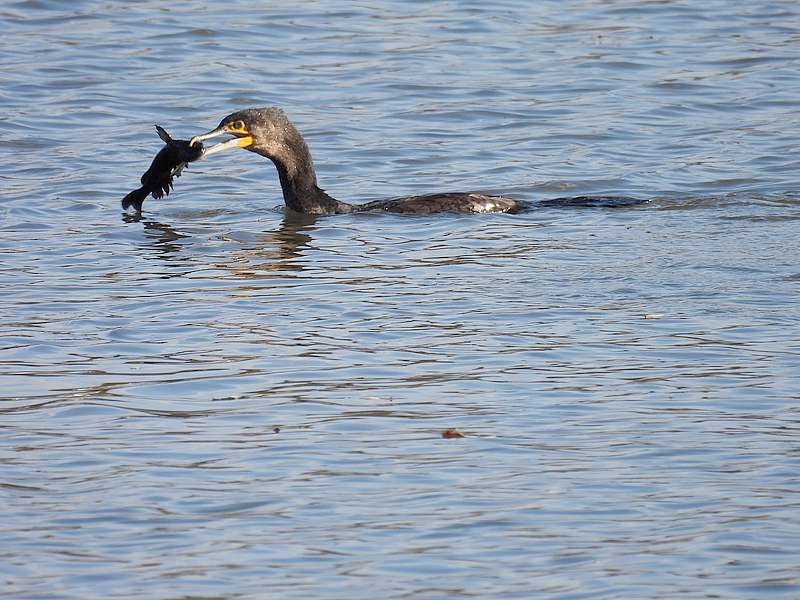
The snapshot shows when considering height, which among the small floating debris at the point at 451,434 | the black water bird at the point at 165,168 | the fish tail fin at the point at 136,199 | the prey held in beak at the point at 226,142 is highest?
the prey held in beak at the point at 226,142

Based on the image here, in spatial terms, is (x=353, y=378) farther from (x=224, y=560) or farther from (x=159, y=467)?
(x=224, y=560)

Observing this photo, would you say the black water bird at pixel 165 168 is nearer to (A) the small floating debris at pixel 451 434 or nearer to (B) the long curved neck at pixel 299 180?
(B) the long curved neck at pixel 299 180

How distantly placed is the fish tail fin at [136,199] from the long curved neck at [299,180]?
38.7 inches

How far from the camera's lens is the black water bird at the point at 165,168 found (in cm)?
1191

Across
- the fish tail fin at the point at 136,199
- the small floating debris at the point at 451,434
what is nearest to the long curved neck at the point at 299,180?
the fish tail fin at the point at 136,199

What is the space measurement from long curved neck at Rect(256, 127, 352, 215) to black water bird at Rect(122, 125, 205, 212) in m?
0.77

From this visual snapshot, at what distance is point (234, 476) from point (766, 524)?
2.04m

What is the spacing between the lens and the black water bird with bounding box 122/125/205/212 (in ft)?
39.1

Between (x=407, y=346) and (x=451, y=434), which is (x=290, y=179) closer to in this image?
(x=407, y=346)

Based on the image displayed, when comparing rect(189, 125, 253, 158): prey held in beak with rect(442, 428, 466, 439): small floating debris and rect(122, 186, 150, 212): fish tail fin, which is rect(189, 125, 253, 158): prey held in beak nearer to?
rect(122, 186, 150, 212): fish tail fin

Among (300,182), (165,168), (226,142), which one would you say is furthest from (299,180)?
(165,168)

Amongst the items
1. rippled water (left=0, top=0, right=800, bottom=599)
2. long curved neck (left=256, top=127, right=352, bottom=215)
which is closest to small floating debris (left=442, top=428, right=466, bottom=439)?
rippled water (left=0, top=0, right=800, bottom=599)

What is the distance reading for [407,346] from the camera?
8211 mm

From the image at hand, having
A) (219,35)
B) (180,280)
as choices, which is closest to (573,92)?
(219,35)
